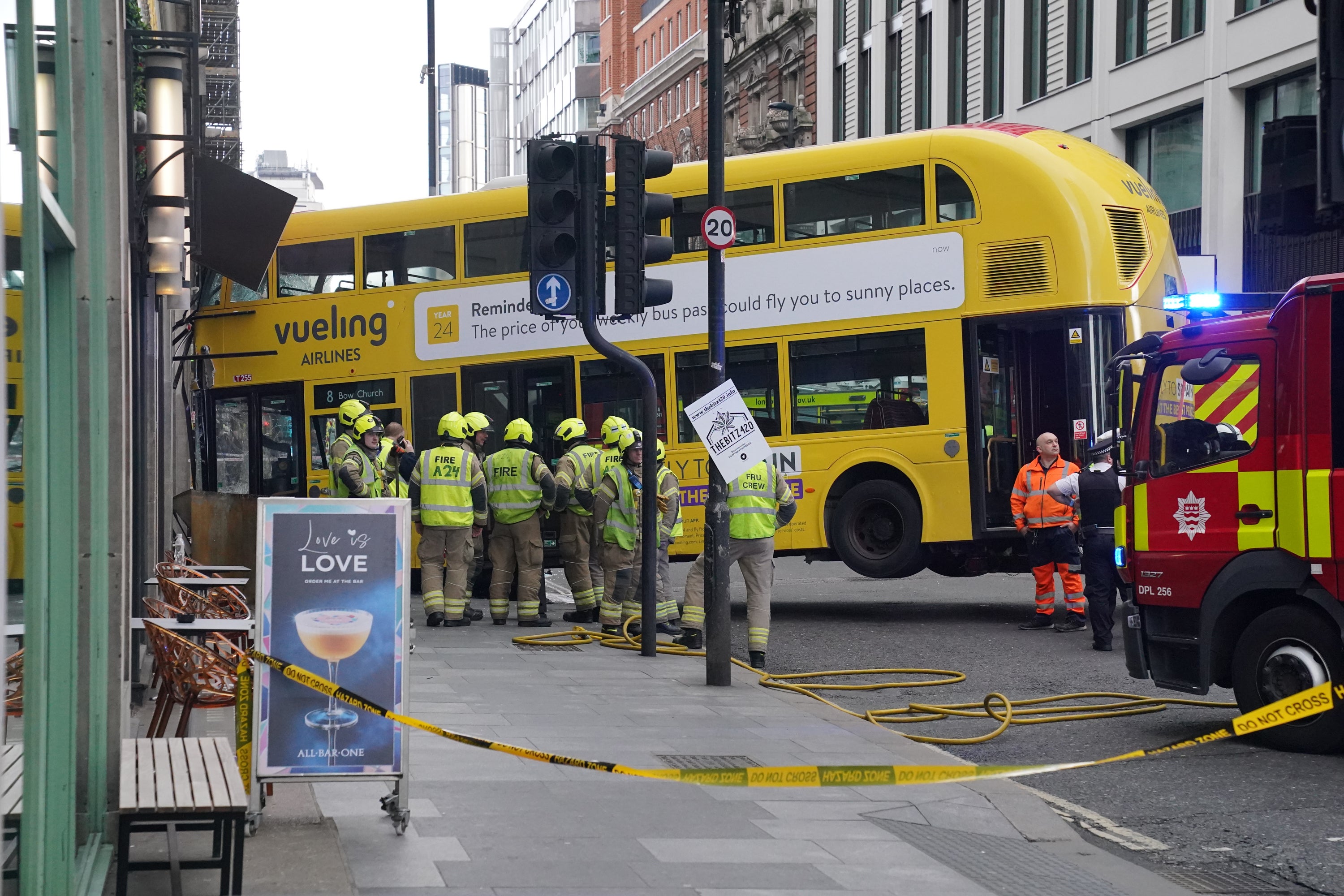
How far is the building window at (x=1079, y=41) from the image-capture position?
95.5 ft

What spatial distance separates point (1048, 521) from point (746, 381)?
3.57 meters

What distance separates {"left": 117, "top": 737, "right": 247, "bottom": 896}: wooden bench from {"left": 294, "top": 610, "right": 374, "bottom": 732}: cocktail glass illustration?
1.53 feet

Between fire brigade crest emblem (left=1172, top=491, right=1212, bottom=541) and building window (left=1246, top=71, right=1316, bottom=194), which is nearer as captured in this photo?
fire brigade crest emblem (left=1172, top=491, right=1212, bottom=541)

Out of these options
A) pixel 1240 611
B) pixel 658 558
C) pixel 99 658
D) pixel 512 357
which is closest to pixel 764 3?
pixel 512 357

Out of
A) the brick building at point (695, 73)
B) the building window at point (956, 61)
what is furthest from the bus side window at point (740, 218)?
the building window at point (956, 61)

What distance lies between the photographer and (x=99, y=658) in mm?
5008

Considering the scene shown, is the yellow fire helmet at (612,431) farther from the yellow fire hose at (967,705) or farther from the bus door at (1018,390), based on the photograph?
the bus door at (1018,390)

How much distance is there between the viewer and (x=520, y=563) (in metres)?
14.4

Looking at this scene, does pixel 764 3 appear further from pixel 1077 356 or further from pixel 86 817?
pixel 86 817

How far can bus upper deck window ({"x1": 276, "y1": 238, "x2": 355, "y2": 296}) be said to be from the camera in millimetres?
17719

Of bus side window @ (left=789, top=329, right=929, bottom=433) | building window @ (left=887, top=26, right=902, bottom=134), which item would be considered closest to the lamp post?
building window @ (left=887, top=26, right=902, bottom=134)

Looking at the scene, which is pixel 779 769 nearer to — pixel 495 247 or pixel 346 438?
pixel 346 438

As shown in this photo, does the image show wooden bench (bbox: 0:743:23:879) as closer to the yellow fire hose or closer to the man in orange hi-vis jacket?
the yellow fire hose

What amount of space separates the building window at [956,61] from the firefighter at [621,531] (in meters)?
22.1
